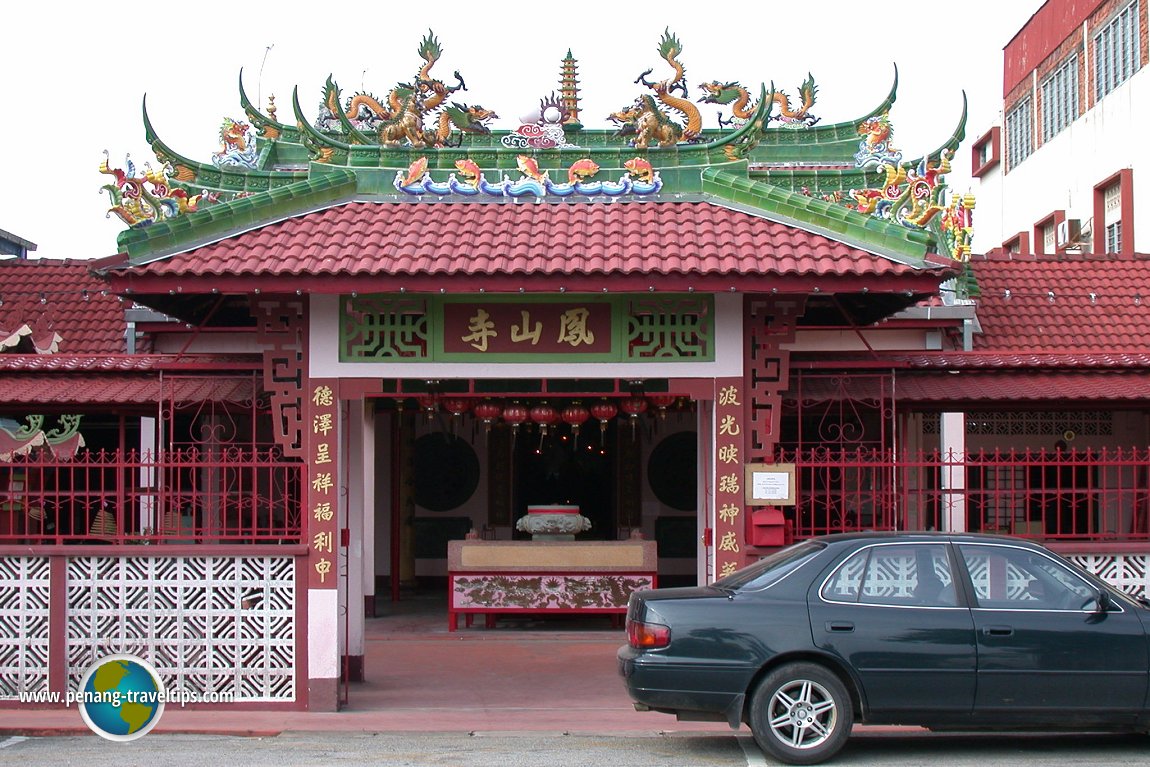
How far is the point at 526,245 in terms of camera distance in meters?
10.5

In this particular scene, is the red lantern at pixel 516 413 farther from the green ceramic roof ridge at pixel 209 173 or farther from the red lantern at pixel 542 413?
the green ceramic roof ridge at pixel 209 173

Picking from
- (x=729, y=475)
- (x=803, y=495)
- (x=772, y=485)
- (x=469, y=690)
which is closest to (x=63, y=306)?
(x=469, y=690)

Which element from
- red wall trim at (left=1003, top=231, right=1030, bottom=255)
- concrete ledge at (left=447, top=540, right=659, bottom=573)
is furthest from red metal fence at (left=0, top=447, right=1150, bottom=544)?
red wall trim at (left=1003, top=231, right=1030, bottom=255)

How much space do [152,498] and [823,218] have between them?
7.67 metres

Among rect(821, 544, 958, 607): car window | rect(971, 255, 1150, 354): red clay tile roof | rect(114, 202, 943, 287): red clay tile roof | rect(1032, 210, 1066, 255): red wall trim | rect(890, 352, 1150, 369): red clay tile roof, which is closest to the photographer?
rect(821, 544, 958, 607): car window

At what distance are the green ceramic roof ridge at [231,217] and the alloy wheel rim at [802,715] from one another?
5723 millimetres

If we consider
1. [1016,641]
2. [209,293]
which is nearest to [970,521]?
[1016,641]

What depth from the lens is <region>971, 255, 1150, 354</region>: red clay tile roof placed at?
1597cm

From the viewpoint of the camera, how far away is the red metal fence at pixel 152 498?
10.2 metres

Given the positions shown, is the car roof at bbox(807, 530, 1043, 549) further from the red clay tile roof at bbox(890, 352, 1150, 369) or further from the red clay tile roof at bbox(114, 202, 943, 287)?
the red clay tile roof at bbox(890, 352, 1150, 369)

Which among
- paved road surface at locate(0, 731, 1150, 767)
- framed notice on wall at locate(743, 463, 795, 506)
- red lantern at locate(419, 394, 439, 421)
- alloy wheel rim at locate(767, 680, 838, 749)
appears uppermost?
red lantern at locate(419, 394, 439, 421)

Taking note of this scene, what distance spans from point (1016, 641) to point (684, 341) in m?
3.56

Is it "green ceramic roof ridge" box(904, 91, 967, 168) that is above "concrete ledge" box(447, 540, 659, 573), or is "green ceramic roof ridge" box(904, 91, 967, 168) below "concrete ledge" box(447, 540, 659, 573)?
above

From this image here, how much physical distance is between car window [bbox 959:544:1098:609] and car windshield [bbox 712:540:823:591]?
96 cm
